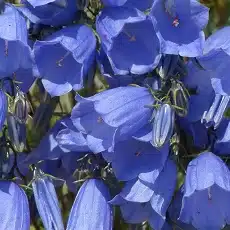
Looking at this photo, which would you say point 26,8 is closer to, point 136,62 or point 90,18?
point 90,18

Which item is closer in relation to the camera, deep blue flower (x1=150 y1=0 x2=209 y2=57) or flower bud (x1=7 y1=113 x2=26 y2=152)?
deep blue flower (x1=150 y1=0 x2=209 y2=57)

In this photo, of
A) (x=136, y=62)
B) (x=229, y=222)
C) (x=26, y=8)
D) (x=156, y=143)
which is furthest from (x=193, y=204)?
(x=26, y=8)

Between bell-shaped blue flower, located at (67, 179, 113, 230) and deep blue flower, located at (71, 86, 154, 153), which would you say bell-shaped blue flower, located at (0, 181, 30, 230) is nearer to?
bell-shaped blue flower, located at (67, 179, 113, 230)

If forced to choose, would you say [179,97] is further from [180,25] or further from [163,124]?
[180,25]

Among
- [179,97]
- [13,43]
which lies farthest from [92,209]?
[13,43]

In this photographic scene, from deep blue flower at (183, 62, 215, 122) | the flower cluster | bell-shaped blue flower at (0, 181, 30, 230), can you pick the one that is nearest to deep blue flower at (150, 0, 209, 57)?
the flower cluster

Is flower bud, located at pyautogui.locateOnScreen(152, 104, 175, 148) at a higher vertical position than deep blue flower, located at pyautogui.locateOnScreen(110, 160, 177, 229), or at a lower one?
higher
